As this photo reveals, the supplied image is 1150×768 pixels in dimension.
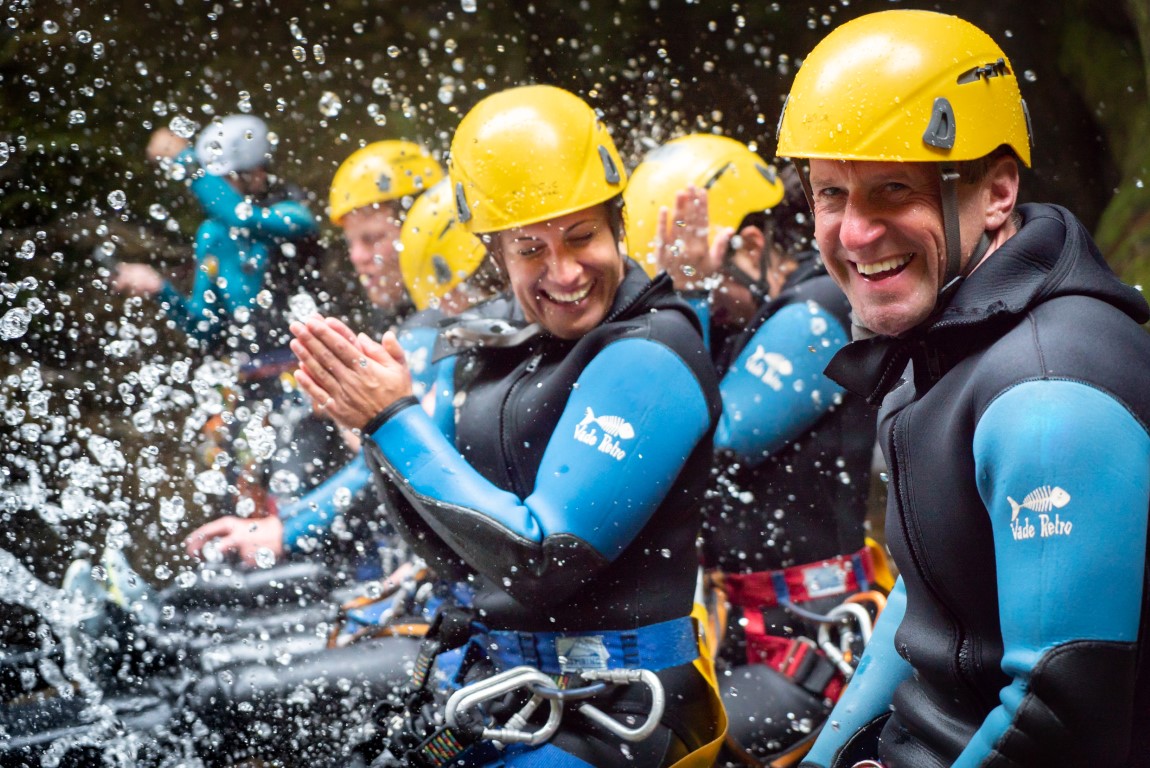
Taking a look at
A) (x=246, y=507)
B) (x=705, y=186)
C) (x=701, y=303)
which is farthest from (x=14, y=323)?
(x=701, y=303)

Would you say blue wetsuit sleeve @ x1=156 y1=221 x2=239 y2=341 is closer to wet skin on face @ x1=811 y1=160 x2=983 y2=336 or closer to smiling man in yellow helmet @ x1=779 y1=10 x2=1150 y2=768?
smiling man in yellow helmet @ x1=779 y1=10 x2=1150 y2=768

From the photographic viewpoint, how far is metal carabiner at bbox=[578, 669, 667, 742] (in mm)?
2590

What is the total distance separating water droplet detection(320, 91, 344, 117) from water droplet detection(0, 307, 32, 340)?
2.94m

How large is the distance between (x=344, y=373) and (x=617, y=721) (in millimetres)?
1068

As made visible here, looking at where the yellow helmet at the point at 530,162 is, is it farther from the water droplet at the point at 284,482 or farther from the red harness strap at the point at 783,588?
the water droplet at the point at 284,482

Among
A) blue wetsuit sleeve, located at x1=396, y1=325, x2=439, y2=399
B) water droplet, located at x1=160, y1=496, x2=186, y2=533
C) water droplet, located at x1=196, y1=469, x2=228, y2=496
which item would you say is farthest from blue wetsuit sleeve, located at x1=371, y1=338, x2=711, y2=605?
water droplet, located at x1=160, y1=496, x2=186, y2=533

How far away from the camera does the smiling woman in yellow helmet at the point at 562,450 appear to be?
8.49 feet

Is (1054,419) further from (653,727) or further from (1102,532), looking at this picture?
(653,727)

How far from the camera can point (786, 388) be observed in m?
3.72

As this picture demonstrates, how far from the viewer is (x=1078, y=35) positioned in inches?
241

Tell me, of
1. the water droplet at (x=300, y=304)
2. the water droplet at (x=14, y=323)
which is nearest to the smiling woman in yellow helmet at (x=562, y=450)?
the water droplet at (x=300, y=304)

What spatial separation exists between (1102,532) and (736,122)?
632cm

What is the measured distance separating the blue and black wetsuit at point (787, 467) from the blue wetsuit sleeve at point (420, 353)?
1195mm

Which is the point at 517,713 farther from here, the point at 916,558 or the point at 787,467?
the point at 787,467
